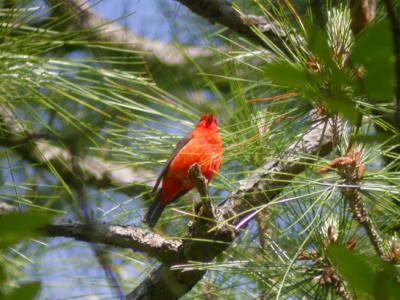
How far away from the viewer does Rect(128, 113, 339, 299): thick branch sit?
1.70 meters

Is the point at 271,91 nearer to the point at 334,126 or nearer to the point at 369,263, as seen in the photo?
the point at 334,126

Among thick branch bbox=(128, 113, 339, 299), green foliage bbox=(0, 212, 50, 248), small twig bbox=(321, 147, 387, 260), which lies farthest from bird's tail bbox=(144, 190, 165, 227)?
green foliage bbox=(0, 212, 50, 248)

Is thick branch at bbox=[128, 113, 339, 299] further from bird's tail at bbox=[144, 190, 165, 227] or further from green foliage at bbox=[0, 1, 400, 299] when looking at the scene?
bird's tail at bbox=[144, 190, 165, 227]

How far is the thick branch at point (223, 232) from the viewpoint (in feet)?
5.57

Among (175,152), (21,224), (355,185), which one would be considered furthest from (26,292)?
(175,152)

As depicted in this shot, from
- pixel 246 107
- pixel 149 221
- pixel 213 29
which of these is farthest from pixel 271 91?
pixel 213 29

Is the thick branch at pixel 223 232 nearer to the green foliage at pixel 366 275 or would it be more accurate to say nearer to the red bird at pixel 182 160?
the red bird at pixel 182 160

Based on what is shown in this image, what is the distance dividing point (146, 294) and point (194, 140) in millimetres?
726

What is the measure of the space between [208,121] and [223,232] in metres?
0.70

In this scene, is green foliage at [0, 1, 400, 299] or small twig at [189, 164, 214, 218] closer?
green foliage at [0, 1, 400, 299]

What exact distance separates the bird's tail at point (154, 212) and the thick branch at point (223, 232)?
0.44 meters

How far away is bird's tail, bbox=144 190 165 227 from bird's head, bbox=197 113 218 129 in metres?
0.27

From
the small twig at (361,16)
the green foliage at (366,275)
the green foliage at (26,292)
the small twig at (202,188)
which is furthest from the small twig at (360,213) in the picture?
the green foliage at (26,292)

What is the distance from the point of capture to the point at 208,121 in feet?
7.68
